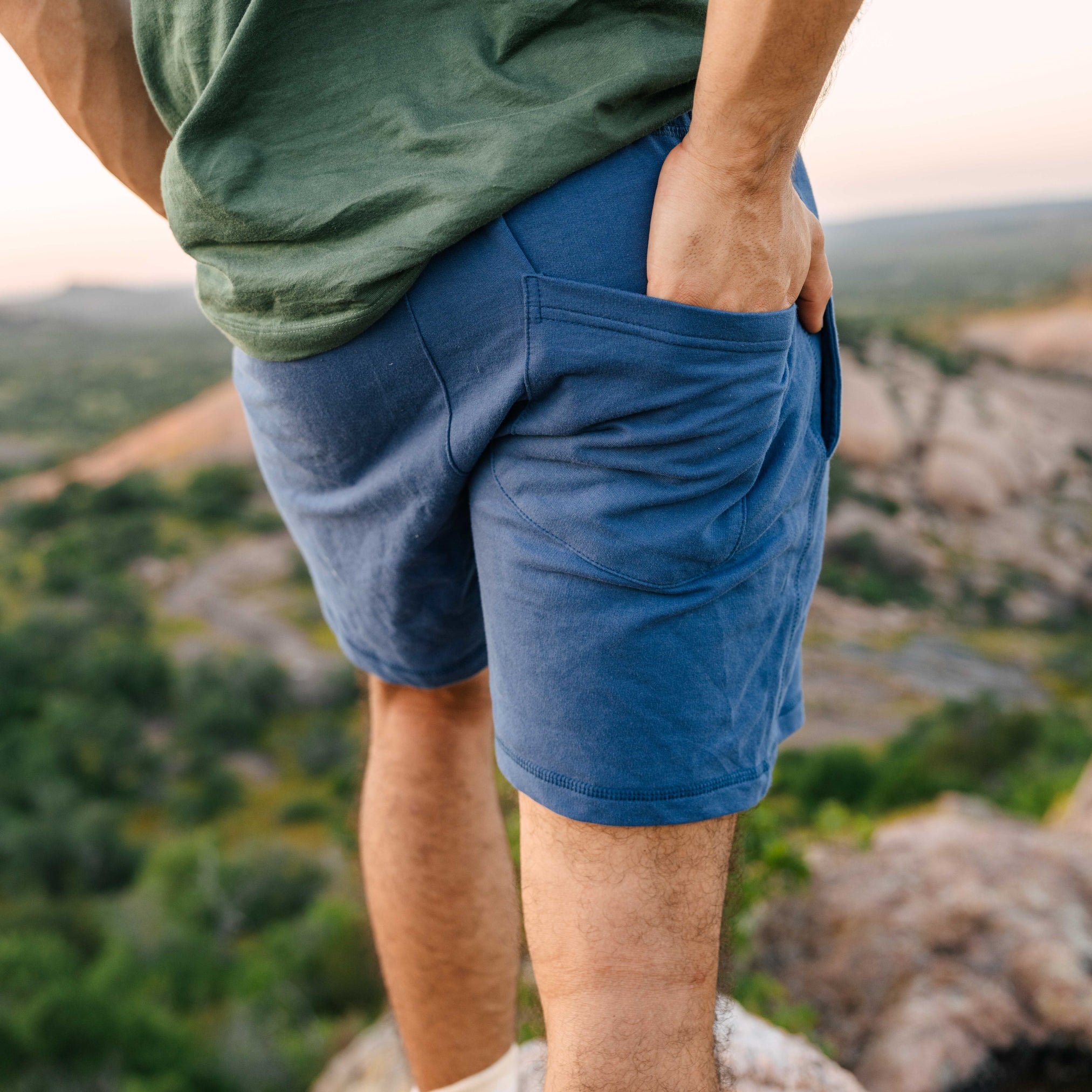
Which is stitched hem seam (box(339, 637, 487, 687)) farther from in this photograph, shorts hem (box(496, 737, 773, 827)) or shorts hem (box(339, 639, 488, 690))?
shorts hem (box(496, 737, 773, 827))

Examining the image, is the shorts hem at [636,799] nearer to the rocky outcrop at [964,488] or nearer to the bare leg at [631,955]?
the bare leg at [631,955]

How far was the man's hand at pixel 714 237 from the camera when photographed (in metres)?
0.80

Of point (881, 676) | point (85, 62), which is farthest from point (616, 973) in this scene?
point (881, 676)

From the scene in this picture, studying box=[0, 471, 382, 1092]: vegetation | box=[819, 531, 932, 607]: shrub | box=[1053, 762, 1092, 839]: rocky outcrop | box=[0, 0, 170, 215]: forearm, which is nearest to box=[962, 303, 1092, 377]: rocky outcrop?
box=[819, 531, 932, 607]: shrub

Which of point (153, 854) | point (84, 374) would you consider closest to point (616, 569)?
point (153, 854)

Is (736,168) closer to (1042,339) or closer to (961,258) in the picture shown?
(1042,339)

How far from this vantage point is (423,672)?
4.06ft

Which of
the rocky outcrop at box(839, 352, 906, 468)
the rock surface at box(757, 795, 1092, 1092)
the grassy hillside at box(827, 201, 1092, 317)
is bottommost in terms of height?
the grassy hillside at box(827, 201, 1092, 317)

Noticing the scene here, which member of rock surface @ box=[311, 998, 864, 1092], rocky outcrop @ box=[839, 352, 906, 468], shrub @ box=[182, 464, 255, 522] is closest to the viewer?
rock surface @ box=[311, 998, 864, 1092]

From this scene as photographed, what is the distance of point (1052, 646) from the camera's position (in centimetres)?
1691

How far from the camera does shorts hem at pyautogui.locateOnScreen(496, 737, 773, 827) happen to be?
0.88 metres

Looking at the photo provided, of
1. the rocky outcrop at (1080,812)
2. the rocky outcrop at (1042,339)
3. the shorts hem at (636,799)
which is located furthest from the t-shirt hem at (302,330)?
the rocky outcrop at (1042,339)

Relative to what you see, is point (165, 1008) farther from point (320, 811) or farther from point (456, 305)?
point (456, 305)

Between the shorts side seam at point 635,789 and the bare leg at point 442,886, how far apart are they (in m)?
0.51
